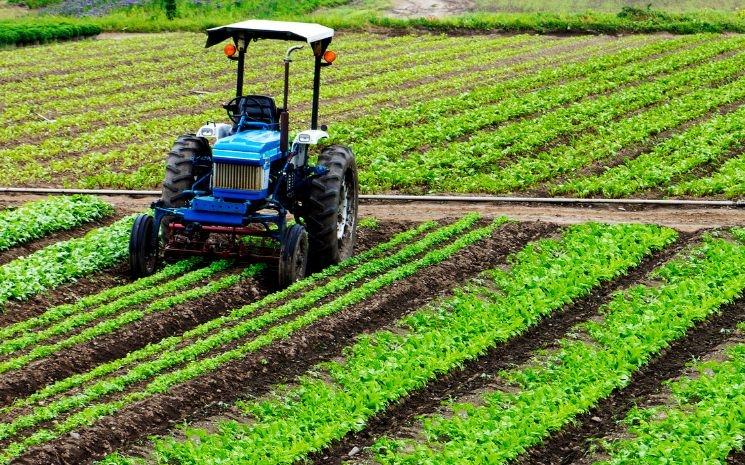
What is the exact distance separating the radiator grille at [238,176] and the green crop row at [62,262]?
1807 mm

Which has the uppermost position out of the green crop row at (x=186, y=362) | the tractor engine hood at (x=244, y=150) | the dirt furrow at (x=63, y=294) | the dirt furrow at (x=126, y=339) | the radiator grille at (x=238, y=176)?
the tractor engine hood at (x=244, y=150)

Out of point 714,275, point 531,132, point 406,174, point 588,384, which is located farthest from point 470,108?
point 588,384

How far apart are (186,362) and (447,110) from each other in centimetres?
1603

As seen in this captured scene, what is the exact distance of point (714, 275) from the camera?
49.5 feet

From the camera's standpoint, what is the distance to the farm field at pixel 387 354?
1036 cm

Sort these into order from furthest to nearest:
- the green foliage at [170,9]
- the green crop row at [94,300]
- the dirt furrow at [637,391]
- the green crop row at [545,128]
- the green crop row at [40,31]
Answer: the green foliage at [170,9]
the green crop row at [40,31]
the green crop row at [545,128]
the green crop row at [94,300]
the dirt furrow at [637,391]

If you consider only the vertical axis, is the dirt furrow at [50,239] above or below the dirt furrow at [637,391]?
below

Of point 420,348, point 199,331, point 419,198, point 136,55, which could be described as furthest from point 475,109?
point 420,348

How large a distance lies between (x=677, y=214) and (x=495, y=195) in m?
2.99

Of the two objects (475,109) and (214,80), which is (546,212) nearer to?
(475,109)

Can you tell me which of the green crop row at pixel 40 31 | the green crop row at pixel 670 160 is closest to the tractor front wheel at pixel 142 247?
the green crop row at pixel 670 160

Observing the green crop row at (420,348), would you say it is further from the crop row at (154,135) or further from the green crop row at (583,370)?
the crop row at (154,135)

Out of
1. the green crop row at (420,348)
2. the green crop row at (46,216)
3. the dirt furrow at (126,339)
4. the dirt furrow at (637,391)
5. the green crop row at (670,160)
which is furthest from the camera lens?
the green crop row at (670,160)

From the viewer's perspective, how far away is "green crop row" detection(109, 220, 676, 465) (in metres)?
10.2
